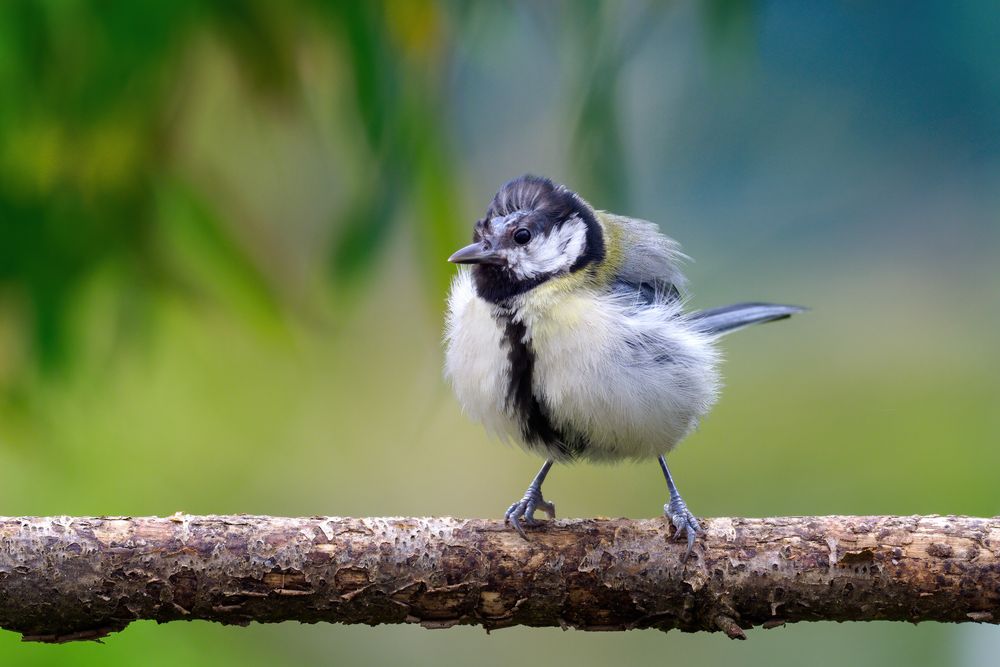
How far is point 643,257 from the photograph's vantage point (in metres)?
1.48

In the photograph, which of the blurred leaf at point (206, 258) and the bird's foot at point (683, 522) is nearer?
the bird's foot at point (683, 522)

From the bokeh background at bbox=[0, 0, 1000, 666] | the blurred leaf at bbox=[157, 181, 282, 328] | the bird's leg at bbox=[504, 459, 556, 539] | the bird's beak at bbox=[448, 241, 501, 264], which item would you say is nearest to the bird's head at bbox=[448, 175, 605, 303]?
the bird's beak at bbox=[448, 241, 501, 264]

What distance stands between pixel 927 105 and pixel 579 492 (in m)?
1.14

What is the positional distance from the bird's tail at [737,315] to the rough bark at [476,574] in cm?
39

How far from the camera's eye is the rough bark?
44.6 inches

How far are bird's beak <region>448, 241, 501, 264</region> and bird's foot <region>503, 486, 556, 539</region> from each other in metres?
0.33

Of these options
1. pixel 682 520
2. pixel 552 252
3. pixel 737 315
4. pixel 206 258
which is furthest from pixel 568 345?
pixel 206 258

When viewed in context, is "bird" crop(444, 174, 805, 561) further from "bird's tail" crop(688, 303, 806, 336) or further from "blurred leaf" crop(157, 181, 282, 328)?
"blurred leaf" crop(157, 181, 282, 328)

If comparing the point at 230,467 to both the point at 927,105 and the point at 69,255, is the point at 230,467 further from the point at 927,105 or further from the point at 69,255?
the point at 927,105

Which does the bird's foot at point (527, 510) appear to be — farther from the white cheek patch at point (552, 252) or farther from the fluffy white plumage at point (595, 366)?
the white cheek patch at point (552, 252)

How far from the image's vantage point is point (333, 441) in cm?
238

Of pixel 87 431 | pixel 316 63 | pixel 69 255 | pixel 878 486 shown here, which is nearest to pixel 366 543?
pixel 69 255

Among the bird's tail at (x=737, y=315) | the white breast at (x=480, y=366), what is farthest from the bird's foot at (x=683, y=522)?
the bird's tail at (x=737, y=315)

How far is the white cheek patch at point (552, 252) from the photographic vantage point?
136 centimetres
